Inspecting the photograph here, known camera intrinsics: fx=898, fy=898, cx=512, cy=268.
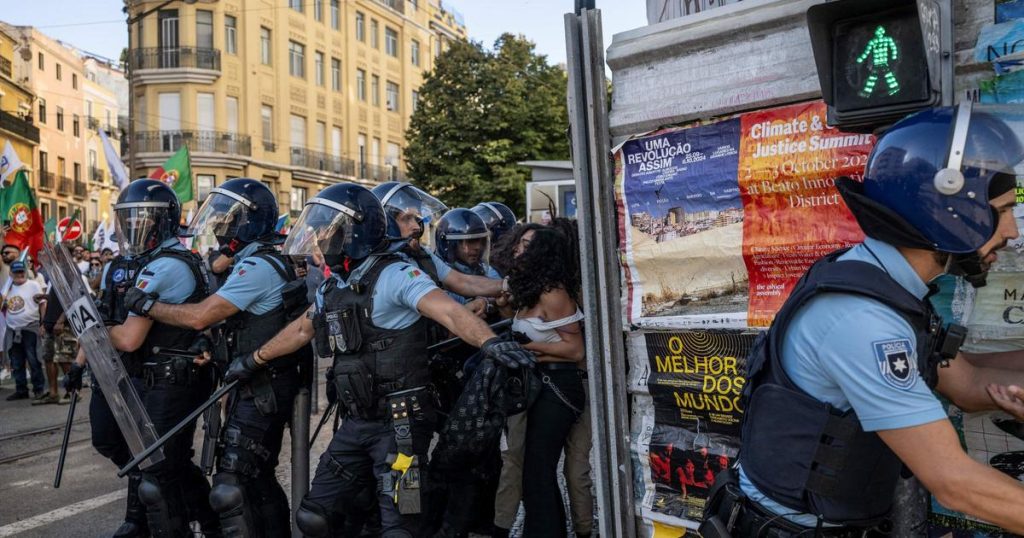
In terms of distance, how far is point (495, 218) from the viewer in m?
7.59

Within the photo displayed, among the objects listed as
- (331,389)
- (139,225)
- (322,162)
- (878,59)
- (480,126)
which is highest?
(322,162)

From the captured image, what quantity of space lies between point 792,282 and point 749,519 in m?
1.04

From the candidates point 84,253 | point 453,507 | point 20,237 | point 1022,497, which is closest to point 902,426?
point 1022,497

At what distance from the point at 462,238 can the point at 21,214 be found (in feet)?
24.2

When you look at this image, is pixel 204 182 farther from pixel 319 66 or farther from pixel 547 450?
pixel 547 450

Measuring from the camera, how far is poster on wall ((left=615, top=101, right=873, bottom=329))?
9.70ft

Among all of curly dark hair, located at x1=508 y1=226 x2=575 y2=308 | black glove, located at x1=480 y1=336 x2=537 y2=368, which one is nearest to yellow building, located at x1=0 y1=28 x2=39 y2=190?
curly dark hair, located at x1=508 y1=226 x2=575 y2=308

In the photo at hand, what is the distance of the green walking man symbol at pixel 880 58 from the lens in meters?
2.68

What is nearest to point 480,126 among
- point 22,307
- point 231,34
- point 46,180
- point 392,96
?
point 231,34

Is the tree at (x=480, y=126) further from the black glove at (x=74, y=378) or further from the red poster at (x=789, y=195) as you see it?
the red poster at (x=789, y=195)

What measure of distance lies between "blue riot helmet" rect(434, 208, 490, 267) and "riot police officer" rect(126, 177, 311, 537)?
145 centimetres

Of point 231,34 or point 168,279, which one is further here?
point 231,34

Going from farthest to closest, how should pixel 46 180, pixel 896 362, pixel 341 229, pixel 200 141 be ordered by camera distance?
pixel 46 180, pixel 200 141, pixel 341 229, pixel 896 362

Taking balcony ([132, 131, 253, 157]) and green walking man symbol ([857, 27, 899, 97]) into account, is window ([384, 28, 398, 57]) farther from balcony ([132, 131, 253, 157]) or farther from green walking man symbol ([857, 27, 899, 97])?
green walking man symbol ([857, 27, 899, 97])
